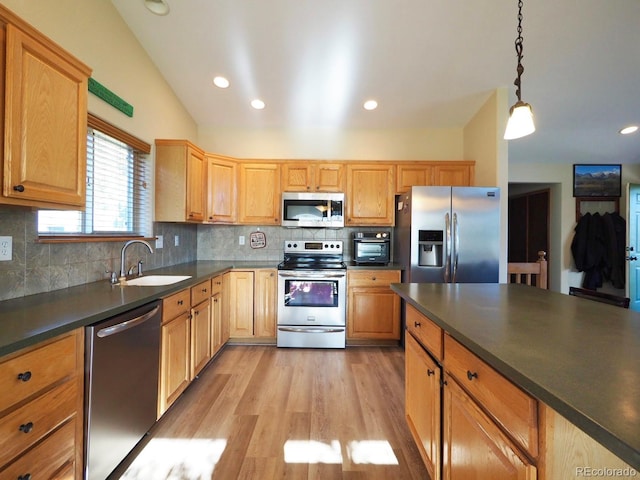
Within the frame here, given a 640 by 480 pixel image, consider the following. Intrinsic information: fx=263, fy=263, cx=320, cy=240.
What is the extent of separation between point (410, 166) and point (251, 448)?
3.20 meters

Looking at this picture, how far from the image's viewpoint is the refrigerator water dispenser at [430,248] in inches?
108

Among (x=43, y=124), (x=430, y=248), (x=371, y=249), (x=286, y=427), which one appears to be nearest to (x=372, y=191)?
Answer: (x=371, y=249)

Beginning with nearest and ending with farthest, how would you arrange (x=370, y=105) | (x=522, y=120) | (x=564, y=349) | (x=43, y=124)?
(x=564, y=349) → (x=43, y=124) → (x=522, y=120) → (x=370, y=105)

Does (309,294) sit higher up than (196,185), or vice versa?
(196,185)

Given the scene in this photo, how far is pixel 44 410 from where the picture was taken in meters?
0.99

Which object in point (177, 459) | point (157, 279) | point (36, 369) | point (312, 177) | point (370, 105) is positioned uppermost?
point (370, 105)

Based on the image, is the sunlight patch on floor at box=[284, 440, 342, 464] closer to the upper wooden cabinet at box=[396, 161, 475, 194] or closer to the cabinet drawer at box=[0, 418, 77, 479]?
the cabinet drawer at box=[0, 418, 77, 479]

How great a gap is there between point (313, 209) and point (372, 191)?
2.58ft

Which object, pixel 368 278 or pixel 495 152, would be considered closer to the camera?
pixel 495 152

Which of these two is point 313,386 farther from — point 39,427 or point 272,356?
point 39,427

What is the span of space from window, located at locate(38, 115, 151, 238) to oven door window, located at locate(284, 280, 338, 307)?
156cm

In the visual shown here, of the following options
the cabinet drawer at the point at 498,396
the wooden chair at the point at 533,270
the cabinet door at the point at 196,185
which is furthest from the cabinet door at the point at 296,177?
the cabinet drawer at the point at 498,396

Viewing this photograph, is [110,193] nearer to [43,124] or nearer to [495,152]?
[43,124]

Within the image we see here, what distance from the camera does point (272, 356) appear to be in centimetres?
279
